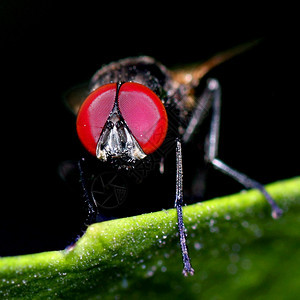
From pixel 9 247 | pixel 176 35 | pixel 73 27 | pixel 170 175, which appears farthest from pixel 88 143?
pixel 176 35

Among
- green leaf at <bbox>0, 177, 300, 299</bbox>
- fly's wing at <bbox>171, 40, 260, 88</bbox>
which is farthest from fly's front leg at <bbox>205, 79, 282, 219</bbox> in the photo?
green leaf at <bbox>0, 177, 300, 299</bbox>

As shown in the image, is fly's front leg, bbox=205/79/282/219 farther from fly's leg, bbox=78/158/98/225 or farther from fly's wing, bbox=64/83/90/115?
fly's wing, bbox=64/83/90/115

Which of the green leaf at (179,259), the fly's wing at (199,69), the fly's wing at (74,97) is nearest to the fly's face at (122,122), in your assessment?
the green leaf at (179,259)

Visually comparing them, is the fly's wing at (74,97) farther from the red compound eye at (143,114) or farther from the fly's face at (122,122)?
Result: the red compound eye at (143,114)

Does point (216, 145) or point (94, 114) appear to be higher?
point (94, 114)

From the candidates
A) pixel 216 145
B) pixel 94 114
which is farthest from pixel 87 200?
pixel 216 145

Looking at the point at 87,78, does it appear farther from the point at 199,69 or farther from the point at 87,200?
the point at 87,200

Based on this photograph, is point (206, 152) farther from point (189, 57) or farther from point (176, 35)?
point (176, 35)
